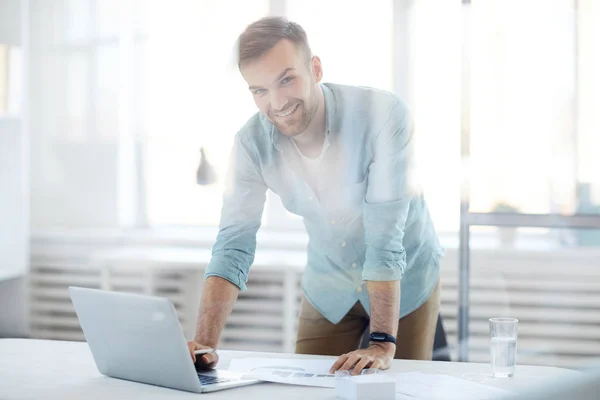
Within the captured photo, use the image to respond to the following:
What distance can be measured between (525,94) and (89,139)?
1.91 metres

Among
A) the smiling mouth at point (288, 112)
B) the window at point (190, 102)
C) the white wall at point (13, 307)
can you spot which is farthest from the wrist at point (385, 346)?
the white wall at point (13, 307)

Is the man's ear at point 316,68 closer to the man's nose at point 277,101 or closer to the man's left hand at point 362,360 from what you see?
the man's nose at point 277,101

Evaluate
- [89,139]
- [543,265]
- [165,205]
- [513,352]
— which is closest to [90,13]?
[89,139]

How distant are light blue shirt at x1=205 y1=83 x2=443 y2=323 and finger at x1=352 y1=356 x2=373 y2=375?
0.85 feet

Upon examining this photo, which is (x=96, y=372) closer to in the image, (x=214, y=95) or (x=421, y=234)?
(x=421, y=234)

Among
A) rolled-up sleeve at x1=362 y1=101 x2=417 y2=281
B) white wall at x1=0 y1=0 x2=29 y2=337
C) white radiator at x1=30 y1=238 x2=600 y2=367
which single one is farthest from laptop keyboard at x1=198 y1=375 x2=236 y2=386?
white wall at x1=0 y1=0 x2=29 y2=337

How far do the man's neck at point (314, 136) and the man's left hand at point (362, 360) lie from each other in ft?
1.75

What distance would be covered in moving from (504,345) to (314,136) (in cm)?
71

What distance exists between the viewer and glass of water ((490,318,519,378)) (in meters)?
1.37

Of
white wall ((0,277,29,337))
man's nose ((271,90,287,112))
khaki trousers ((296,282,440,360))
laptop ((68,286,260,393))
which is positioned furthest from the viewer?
white wall ((0,277,29,337))

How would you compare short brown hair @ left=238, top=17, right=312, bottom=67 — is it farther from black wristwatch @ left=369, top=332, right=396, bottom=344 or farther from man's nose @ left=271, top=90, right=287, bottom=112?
black wristwatch @ left=369, top=332, right=396, bottom=344

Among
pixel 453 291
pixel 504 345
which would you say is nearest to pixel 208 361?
pixel 504 345

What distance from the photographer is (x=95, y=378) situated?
1374 millimetres

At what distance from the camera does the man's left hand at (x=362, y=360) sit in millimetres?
1367
